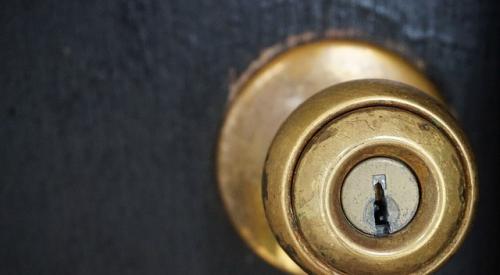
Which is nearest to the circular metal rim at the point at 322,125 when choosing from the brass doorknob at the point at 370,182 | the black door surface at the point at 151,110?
the brass doorknob at the point at 370,182

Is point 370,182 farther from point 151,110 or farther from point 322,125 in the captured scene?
point 151,110

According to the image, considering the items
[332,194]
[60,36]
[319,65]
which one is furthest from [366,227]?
[60,36]

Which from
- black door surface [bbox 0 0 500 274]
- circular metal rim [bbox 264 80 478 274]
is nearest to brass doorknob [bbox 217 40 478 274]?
circular metal rim [bbox 264 80 478 274]

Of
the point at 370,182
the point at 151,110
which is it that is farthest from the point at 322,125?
the point at 151,110

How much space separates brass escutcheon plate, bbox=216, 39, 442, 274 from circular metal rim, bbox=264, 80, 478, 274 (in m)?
0.08

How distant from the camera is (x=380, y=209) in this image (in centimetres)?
27

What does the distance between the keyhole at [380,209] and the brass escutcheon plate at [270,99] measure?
0.10 m

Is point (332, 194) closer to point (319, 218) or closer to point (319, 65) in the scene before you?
point (319, 218)

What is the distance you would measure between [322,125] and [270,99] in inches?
4.0

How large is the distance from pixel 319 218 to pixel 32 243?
0.73ft

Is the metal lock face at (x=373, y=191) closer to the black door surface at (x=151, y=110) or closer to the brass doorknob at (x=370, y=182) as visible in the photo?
the brass doorknob at (x=370, y=182)

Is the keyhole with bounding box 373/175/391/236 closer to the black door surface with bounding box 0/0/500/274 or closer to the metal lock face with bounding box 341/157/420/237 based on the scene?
the metal lock face with bounding box 341/157/420/237

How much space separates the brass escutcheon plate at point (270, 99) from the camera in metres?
0.36

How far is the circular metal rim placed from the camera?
0.85ft
